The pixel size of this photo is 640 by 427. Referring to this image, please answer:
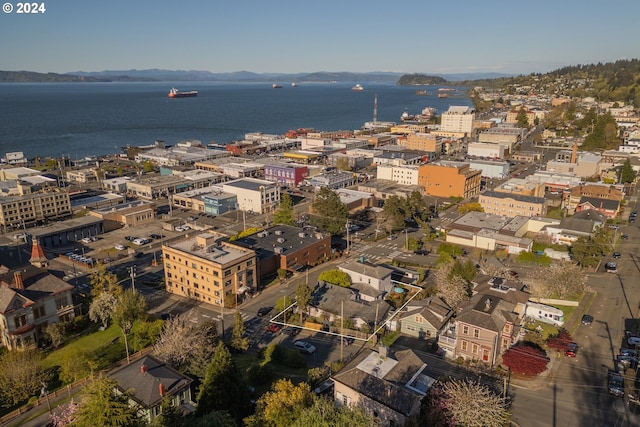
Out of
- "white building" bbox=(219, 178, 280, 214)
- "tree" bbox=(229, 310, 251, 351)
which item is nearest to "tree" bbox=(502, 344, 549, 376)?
"tree" bbox=(229, 310, 251, 351)

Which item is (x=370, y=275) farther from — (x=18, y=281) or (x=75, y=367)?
(x=18, y=281)

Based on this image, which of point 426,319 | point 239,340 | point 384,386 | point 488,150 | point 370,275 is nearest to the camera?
point 384,386

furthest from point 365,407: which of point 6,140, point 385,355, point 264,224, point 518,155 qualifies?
point 6,140

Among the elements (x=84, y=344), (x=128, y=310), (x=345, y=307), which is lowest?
(x=84, y=344)

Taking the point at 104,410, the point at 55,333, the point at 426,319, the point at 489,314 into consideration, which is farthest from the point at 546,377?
the point at 55,333

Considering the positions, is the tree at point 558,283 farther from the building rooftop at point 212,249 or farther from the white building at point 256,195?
the white building at point 256,195

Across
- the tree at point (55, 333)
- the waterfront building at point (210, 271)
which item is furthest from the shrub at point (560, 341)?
the tree at point (55, 333)

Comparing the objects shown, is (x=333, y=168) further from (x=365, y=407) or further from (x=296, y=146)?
(x=365, y=407)
